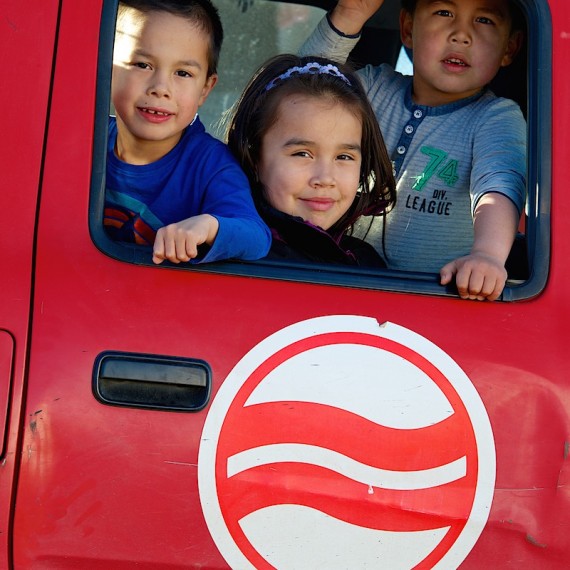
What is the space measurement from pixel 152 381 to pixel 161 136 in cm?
60

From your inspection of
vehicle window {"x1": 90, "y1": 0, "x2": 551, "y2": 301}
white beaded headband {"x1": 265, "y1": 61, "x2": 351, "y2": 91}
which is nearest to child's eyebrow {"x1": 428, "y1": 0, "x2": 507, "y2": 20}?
vehicle window {"x1": 90, "y1": 0, "x2": 551, "y2": 301}

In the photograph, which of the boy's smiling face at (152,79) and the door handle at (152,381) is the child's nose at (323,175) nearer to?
the boy's smiling face at (152,79)

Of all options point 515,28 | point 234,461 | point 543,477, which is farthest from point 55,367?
point 515,28

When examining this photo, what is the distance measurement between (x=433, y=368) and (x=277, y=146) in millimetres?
689

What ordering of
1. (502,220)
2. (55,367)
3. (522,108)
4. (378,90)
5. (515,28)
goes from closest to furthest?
1. (55,367)
2. (502,220)
3. (515,28)
4. (522,108)
5. (378,90)

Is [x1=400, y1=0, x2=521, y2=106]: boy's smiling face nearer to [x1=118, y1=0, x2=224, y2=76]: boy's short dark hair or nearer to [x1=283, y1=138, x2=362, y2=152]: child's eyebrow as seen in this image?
[x1=283, y1=138, x2=362, y2=152]: child's eyebrow

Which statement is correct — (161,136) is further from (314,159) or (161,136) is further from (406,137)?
(406,137)

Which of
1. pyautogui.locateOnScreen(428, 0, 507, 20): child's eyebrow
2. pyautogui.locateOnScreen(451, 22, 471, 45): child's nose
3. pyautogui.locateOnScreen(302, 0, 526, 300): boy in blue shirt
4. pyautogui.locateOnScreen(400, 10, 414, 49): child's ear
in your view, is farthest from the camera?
pyautogui.locateOnScreen(400, 10, 414, 49): child's ear

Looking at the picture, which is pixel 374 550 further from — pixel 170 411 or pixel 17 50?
pixel 17 50

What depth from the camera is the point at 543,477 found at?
1.68 metres

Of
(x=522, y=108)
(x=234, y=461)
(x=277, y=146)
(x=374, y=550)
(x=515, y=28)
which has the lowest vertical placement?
(x=374, y=550)

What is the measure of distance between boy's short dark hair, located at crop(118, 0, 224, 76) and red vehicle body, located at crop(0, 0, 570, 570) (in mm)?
275

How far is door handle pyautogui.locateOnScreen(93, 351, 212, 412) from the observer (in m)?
1.60

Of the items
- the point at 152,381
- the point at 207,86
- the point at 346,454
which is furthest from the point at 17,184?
the point at 346,454
